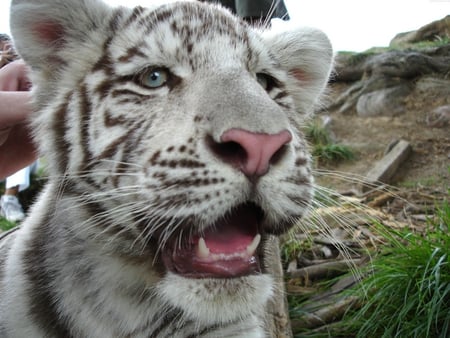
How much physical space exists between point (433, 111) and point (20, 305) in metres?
6.80

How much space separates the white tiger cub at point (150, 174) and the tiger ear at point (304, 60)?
8.3 inches

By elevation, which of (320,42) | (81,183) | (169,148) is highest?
(320,42)

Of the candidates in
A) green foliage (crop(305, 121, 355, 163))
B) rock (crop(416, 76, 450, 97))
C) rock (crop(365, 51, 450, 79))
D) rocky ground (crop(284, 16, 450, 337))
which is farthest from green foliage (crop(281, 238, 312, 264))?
rock (crop(365, 51, 450, 79))

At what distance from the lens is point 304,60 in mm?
2090

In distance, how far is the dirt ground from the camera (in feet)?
18.2

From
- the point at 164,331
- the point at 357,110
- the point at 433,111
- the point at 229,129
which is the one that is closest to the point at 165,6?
the point at 229,129

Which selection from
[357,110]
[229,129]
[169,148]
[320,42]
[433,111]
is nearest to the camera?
[229,129]

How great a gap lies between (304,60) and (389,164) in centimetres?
393

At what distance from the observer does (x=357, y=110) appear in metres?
8.36

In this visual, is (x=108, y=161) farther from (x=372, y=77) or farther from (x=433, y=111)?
(x=372, y=77)

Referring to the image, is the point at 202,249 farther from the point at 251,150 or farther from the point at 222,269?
the point at 251,150

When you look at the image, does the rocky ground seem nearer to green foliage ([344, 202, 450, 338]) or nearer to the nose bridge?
green foliage ([344, 202, 450, 338])

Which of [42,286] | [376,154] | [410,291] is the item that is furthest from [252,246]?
[376,154]

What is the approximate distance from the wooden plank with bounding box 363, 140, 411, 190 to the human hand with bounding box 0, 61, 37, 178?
3.71 metres
